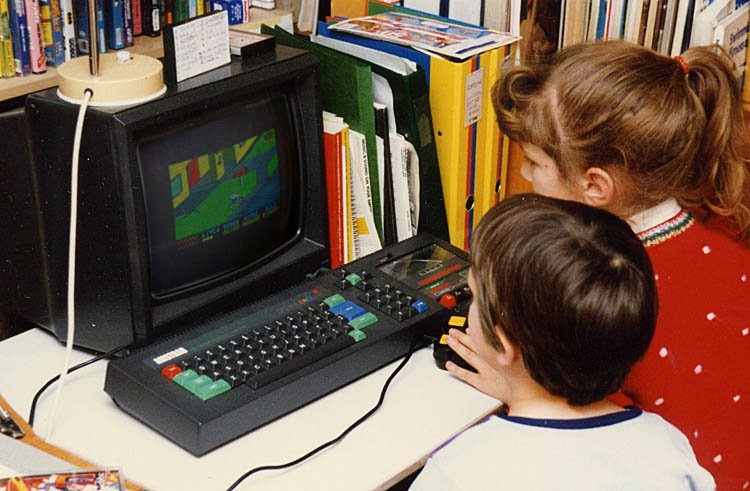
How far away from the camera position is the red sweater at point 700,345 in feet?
4.40

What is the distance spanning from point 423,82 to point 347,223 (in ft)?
0.83

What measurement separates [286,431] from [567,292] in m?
0.42

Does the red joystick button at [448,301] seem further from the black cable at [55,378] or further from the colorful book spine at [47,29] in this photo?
the colorful book spine at [47,29]

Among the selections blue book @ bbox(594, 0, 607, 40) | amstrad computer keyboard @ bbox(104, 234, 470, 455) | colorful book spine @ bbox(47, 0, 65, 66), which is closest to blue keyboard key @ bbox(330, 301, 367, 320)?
amstrad computer keyboard @ bbox(104, 234, 470, 455)

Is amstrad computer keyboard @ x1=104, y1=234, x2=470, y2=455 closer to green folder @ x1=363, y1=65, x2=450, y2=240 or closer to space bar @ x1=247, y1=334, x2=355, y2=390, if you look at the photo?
space bar @ x1=247, y1=334, x2=355, y2=390

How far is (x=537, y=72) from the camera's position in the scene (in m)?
1.42

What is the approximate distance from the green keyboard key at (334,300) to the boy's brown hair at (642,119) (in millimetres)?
338

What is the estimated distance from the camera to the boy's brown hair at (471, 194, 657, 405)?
105 cm

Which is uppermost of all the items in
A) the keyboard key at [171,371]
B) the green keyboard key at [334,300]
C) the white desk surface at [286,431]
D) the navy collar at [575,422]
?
the navy collar at [575,422]

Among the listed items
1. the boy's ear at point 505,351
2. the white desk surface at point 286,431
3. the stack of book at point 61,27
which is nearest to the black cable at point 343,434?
the white desk surface at point 286,431

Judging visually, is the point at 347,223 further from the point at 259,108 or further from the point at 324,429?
the point at 324,429

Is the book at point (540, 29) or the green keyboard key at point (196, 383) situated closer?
the green keyboard key at point (196, 383)

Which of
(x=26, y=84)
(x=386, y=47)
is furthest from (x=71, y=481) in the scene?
(x=386, y=47)

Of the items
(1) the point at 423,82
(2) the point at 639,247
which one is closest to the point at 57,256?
(1) the point at 423,82
